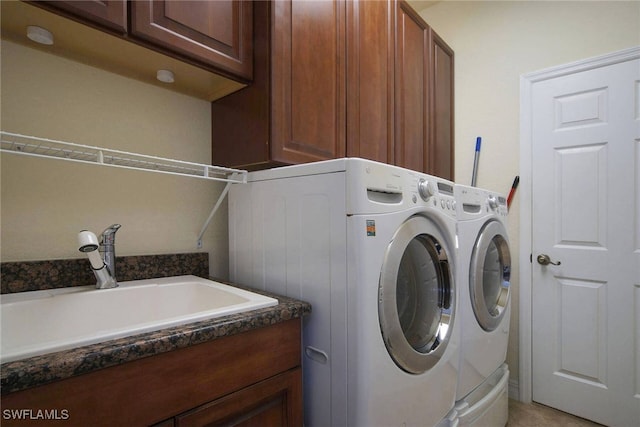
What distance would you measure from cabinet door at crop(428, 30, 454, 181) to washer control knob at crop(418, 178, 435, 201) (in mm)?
1026

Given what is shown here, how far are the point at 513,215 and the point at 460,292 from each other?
120 centimetres

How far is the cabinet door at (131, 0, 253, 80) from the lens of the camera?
1.01m

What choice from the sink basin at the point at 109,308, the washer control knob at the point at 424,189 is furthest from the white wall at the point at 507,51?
the sink basin at the point at 109,308

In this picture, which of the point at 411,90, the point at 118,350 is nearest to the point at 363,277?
the point at 118,350

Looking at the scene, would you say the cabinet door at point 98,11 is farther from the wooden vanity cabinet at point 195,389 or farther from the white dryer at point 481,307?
the white dryer at point 481,307

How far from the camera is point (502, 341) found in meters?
1.79

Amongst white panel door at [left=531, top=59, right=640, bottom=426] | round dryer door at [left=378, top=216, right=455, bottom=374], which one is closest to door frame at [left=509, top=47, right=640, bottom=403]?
white panel door at [left=531, top=59, right=640, bottom=426]

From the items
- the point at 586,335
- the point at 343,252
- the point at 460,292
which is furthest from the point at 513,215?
the point at 343,252

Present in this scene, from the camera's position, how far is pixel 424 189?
1202 millimetres

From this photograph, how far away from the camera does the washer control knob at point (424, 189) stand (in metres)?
1.20

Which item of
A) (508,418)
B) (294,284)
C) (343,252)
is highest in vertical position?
(343,252)

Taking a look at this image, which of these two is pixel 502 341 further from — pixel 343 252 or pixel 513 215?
pixel 343 252

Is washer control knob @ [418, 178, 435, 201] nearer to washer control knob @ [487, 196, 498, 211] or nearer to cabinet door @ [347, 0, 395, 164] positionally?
cabinet door @ [347, 0, 395, 164]

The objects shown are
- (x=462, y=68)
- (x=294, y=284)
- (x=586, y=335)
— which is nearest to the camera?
(x=294, y=284)
